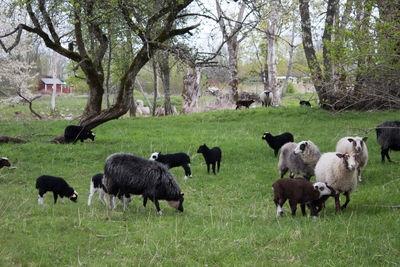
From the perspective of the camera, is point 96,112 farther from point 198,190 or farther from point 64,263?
point 64,263

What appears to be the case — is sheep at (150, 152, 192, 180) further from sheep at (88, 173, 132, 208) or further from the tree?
the tree

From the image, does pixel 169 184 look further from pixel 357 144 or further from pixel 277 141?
pixel 277 141

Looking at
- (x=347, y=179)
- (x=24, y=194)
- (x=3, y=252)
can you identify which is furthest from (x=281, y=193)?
(x=24, y=194)

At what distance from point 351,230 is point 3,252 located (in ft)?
17.4

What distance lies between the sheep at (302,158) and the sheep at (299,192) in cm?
268

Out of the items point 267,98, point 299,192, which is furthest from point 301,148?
point 267,98

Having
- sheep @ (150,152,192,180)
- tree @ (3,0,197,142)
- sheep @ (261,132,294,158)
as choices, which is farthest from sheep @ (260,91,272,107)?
sheep @ (150,152,192,180)

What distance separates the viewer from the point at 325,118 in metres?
20.6

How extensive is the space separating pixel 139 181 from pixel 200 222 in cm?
185

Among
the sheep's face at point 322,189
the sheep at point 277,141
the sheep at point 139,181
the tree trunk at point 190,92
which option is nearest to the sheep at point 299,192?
the sheep's face at point 322,189

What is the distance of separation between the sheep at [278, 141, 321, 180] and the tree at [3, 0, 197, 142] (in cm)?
600

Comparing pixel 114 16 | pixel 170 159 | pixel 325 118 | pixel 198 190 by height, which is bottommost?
pixel 198 190

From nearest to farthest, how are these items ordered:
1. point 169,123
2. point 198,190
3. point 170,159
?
1. point 198,190
2. point 170,159
3. point 169,123

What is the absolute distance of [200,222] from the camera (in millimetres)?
7344
